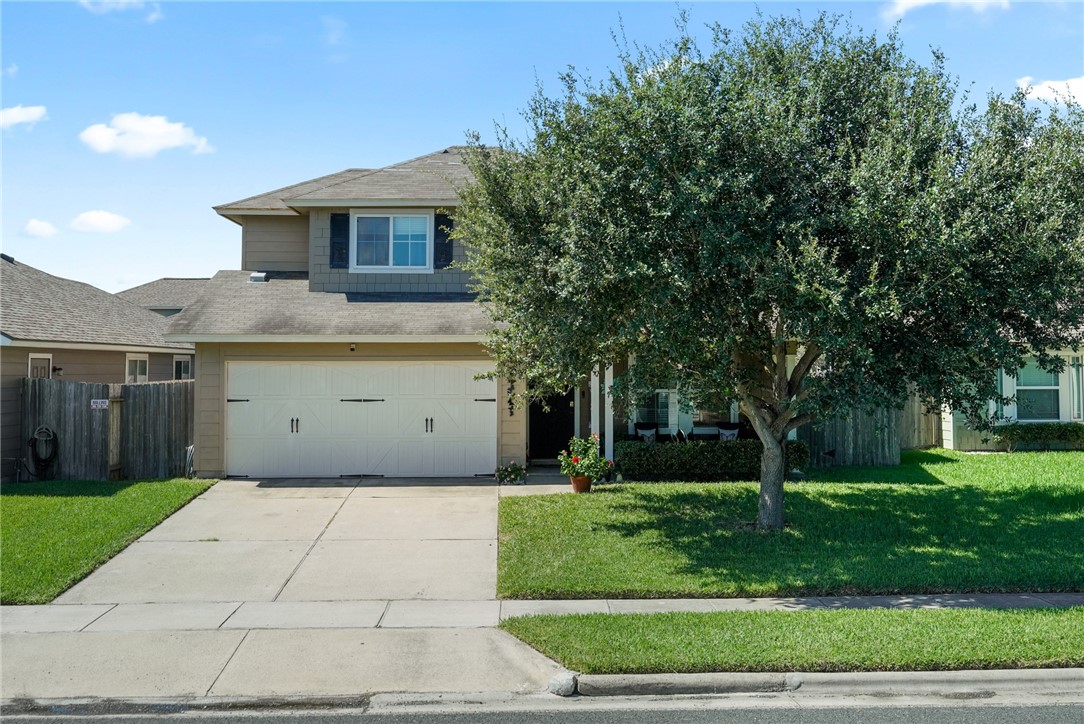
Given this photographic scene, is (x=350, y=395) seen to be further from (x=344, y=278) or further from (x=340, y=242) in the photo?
(x=340, y=242)

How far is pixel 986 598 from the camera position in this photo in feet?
27.7

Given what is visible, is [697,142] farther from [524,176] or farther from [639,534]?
[639,534]

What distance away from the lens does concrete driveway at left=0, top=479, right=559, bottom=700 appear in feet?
21.4

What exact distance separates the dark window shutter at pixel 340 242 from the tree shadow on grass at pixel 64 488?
18.6 ft

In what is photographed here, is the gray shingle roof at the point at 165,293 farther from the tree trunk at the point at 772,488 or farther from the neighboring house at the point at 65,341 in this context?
the tree trunk at the point at 772,488

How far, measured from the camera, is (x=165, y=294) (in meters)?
35.8

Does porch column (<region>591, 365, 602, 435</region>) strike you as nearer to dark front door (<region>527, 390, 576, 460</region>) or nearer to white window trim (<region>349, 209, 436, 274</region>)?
dark front door (<region>527, 390, 576, 460</region>)

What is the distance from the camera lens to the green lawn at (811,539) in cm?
877

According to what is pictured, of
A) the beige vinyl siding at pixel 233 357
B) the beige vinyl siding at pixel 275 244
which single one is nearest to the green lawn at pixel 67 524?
the beige vinyl siding at pixel 233 357

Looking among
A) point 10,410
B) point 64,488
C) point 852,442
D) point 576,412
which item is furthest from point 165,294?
point 852,442

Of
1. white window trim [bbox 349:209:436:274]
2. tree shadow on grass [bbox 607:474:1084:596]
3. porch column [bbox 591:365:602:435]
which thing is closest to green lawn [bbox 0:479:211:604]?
white window trim [bbox 349:209:436:274]

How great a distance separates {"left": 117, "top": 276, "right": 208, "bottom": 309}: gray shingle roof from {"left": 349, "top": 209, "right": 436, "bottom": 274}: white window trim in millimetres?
19879

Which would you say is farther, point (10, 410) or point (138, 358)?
point (138, 358)

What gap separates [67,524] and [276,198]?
28.2 feet
